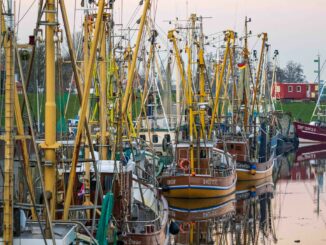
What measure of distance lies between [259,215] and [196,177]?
375 cm

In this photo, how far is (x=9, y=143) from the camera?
50.9 ft

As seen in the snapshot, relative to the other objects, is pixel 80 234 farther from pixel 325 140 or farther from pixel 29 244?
pixel 325 140

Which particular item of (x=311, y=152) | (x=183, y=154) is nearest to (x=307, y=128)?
(x=311, y=152)

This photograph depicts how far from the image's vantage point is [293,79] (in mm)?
181375

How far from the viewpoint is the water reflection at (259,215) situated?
3475 cm

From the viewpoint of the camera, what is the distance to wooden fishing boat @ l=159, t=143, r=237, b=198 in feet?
135

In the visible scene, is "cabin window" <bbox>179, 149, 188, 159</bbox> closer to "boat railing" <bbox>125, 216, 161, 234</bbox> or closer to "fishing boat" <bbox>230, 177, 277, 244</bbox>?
"fishing boat" <bbox>230, 177, 277, 244</bbox>

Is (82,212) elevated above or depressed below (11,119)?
below

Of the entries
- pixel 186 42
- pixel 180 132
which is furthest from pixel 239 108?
pixel 180 132

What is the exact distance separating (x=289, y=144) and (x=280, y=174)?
26.9 metres

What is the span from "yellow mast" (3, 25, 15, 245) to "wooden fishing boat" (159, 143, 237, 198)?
25448 mm

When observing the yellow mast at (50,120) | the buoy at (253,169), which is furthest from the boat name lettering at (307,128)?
the yellow mast at (50,120)

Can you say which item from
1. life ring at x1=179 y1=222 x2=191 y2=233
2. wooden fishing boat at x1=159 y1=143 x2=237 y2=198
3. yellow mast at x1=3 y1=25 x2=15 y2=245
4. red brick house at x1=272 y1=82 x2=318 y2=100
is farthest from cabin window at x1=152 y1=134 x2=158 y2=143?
red brick house at x1=272 y1=82 x2=318 y2=100

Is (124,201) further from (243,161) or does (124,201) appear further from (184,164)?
(243,161)
